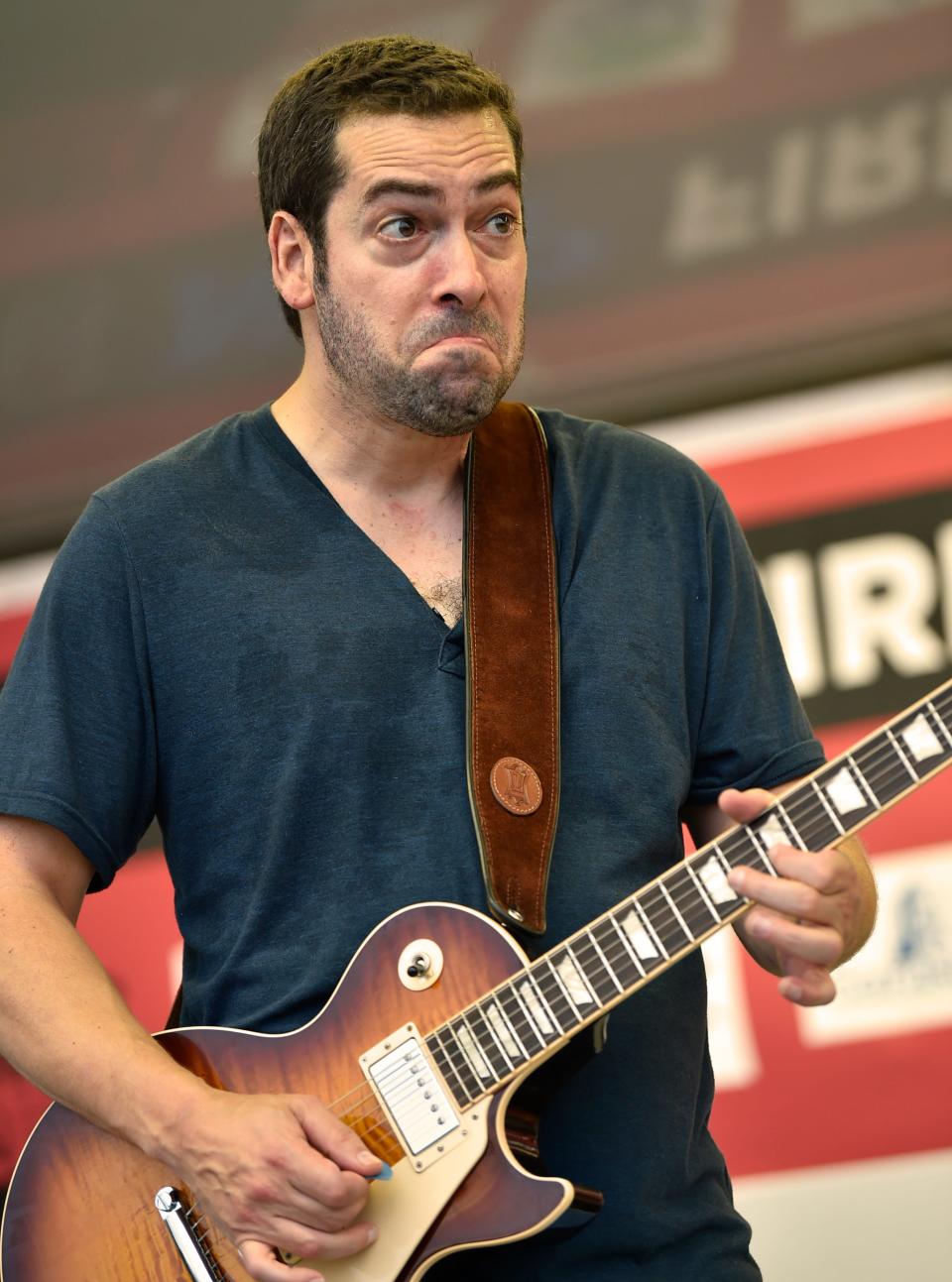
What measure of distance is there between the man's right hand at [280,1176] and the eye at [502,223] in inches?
39.3

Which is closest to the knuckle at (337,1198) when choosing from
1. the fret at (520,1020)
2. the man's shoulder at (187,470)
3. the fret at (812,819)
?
the fret at (520,1020)

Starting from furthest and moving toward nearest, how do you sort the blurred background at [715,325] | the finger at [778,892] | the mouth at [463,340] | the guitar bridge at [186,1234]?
the blurred background at [715,325]
the mouth at [463,340]
the guitar bridge at [186,1234]
the finger at [778,892]

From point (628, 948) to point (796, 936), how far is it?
0.17m

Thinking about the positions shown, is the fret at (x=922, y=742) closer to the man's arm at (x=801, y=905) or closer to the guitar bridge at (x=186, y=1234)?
the man's arm at (x=801, y=905)

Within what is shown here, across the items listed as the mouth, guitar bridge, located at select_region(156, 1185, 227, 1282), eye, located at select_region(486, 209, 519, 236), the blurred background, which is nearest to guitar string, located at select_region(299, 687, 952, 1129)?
guitar bridge, located at select_region(156, 1185, 227, 1282)

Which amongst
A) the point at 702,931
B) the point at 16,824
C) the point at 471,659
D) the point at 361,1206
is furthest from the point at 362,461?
the point at 361,1206

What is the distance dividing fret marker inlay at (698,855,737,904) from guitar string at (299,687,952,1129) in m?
0.01

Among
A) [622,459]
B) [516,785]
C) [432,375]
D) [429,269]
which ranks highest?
[429,269]

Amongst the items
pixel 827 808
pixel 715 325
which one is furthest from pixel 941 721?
pixel 715 325

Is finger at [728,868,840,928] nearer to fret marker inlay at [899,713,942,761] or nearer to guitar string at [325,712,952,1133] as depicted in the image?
guitar string at [325,712,952,1133]

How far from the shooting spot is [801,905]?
4.91 ft

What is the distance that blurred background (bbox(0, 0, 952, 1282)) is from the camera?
9.27 feet

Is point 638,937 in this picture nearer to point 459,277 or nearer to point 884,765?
point 884,765

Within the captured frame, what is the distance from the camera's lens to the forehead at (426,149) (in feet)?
6.11
